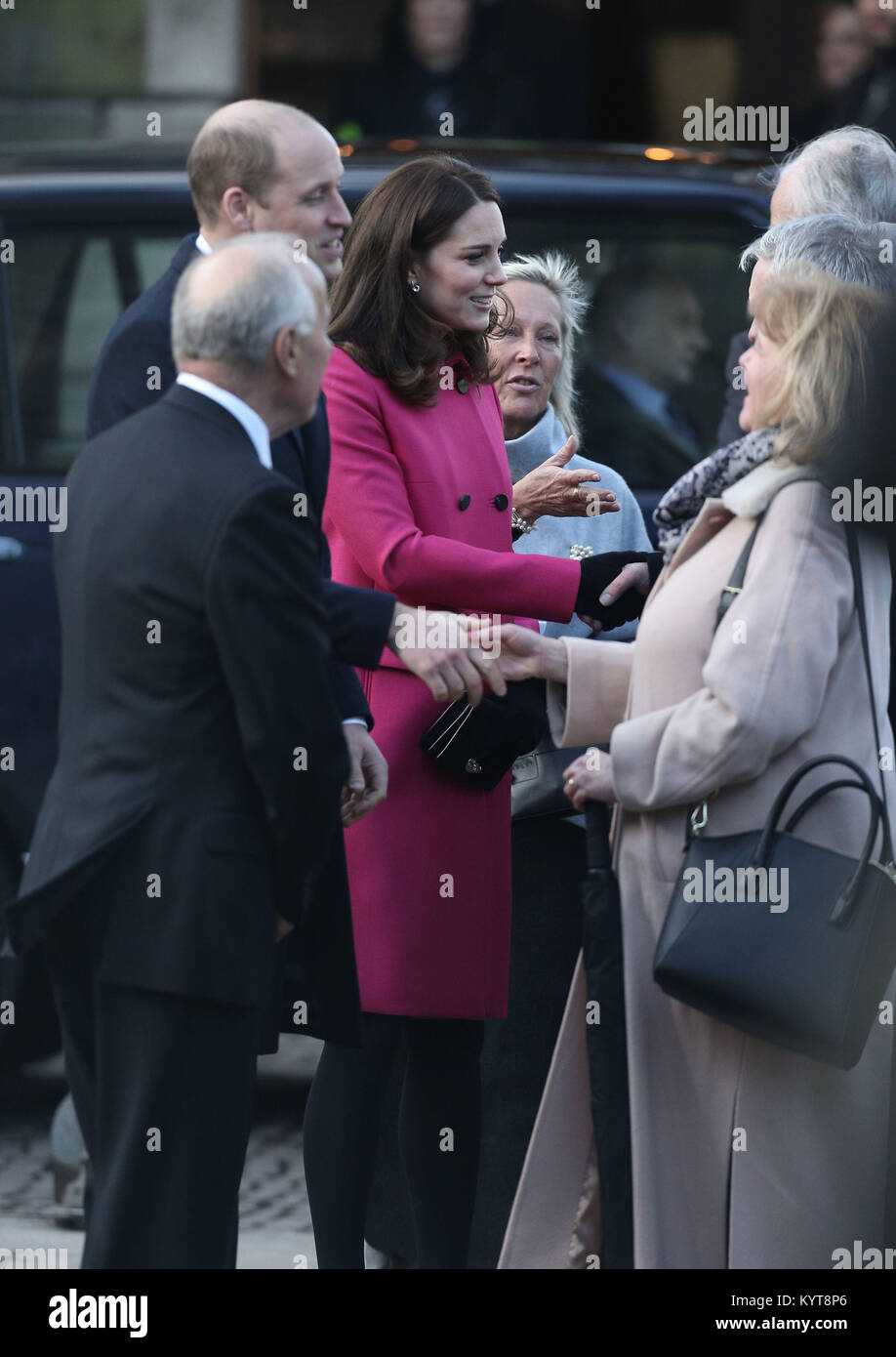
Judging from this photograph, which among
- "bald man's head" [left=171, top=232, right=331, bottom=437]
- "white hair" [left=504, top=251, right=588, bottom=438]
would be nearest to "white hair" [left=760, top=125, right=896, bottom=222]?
"white hair" [left=504, top=251, right=588, bottom=438]

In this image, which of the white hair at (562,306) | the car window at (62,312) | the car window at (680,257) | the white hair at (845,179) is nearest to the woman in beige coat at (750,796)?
the white hair at (845,179)

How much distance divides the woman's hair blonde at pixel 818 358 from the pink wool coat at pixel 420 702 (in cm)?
64

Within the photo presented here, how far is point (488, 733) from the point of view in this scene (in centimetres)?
341

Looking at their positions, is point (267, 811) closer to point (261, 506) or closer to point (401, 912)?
point (261, 506)

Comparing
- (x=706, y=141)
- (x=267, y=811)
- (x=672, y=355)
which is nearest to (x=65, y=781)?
(x=267, y=811)

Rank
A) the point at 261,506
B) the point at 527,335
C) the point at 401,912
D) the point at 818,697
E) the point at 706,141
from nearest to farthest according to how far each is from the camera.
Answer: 1. the point at 261,506
2. the point at 818,697
3. the point at 401,912
4. the point at 527,335
5. the point at 706,141

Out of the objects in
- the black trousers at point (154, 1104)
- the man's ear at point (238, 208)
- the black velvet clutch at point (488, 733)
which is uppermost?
the man's ear at point (238, 208)

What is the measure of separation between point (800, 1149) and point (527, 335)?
1.69m

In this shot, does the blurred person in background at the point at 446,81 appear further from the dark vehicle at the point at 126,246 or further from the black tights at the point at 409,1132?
the black tights at the point at 409,1132

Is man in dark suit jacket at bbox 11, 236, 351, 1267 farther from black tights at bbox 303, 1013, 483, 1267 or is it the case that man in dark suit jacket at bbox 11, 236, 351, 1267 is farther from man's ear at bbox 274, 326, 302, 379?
black tights at bbox 303, 1013, 483, 1267

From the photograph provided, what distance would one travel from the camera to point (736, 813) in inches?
118

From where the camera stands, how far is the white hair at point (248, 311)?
2717 mm

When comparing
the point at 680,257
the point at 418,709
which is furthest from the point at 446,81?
the point at 418,709
